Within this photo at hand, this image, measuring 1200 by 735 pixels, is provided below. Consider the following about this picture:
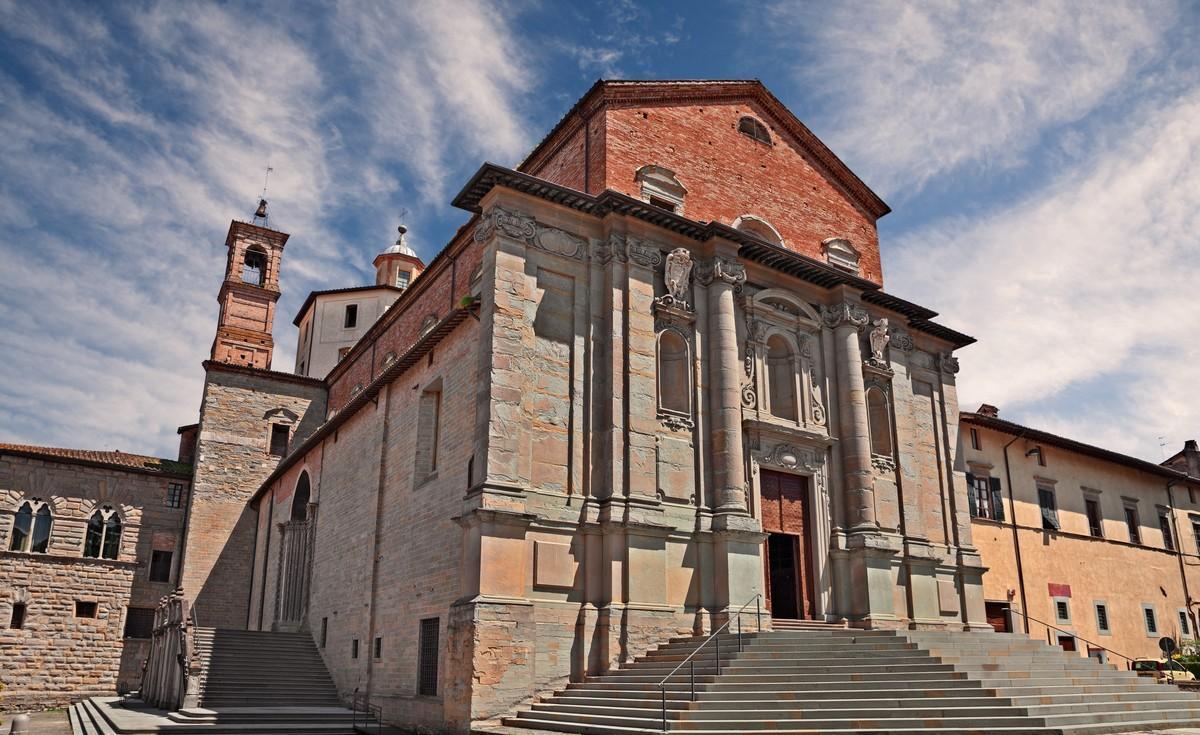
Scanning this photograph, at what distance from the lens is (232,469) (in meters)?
35.8

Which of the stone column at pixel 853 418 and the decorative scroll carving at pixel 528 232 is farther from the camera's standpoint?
the stone column at pixel 853 418

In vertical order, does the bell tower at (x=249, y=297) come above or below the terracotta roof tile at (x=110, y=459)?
above

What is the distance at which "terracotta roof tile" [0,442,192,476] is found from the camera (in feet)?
103

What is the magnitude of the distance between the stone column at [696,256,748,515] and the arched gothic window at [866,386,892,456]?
15.7 ft

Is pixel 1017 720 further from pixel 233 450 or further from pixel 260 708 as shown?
pixel 233 450

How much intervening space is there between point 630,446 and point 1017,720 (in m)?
8.26

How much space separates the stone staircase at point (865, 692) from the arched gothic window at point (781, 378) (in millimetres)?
6019

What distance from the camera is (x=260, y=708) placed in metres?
20.8

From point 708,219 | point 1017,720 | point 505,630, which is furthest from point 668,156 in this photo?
point 1017,720

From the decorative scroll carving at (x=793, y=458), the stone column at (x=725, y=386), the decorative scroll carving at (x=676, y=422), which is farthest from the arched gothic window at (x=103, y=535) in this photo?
the decorative scroll carving at (x=793, y=458)

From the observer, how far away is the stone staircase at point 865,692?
1273 centimetres

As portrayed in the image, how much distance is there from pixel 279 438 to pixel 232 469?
2.22m

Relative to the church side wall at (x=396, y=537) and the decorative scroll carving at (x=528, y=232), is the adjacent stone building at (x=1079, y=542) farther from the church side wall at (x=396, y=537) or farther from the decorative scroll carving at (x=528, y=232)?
the church side wall at (x=396, y=537)

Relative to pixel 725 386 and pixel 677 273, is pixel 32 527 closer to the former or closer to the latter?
pixel 677 273
